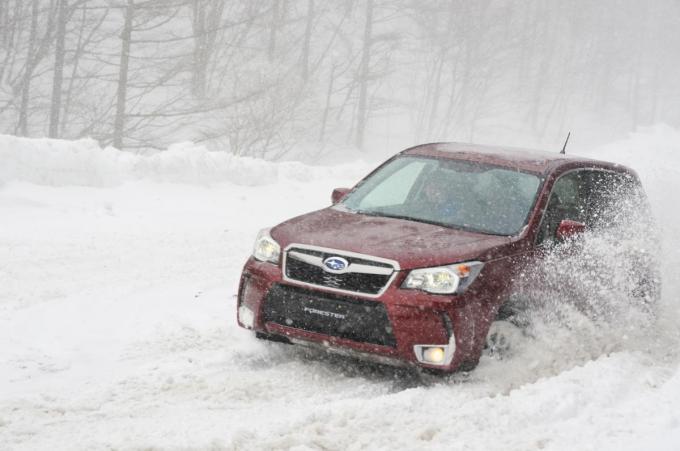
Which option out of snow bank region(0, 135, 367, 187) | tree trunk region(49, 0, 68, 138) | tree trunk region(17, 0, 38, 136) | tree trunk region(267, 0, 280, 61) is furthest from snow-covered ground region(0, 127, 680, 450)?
tree trunk region(267, 0, 280, 61)

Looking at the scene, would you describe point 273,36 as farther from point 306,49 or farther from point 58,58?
point 58,58

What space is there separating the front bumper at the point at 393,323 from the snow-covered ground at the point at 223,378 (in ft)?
0.80

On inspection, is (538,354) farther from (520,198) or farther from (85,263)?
(85,263)

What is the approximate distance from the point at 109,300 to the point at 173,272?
136cm

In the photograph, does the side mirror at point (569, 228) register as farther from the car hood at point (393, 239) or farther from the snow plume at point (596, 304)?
the car hood at point (393, 239)

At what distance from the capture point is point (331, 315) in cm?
523

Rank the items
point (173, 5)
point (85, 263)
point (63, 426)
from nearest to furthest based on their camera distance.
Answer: point (63, 426), point (85, 263), point (173, 5)

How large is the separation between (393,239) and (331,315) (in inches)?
26.1

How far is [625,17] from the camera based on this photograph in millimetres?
84812

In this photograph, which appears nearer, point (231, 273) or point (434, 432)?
point (434, 432)

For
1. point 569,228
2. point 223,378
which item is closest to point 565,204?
point 569,228

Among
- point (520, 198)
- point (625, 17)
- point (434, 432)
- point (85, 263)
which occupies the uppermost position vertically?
point (625, 17)

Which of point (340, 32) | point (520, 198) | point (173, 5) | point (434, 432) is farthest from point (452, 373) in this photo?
point (340, 32)

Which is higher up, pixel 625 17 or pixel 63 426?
pixel 625 17
